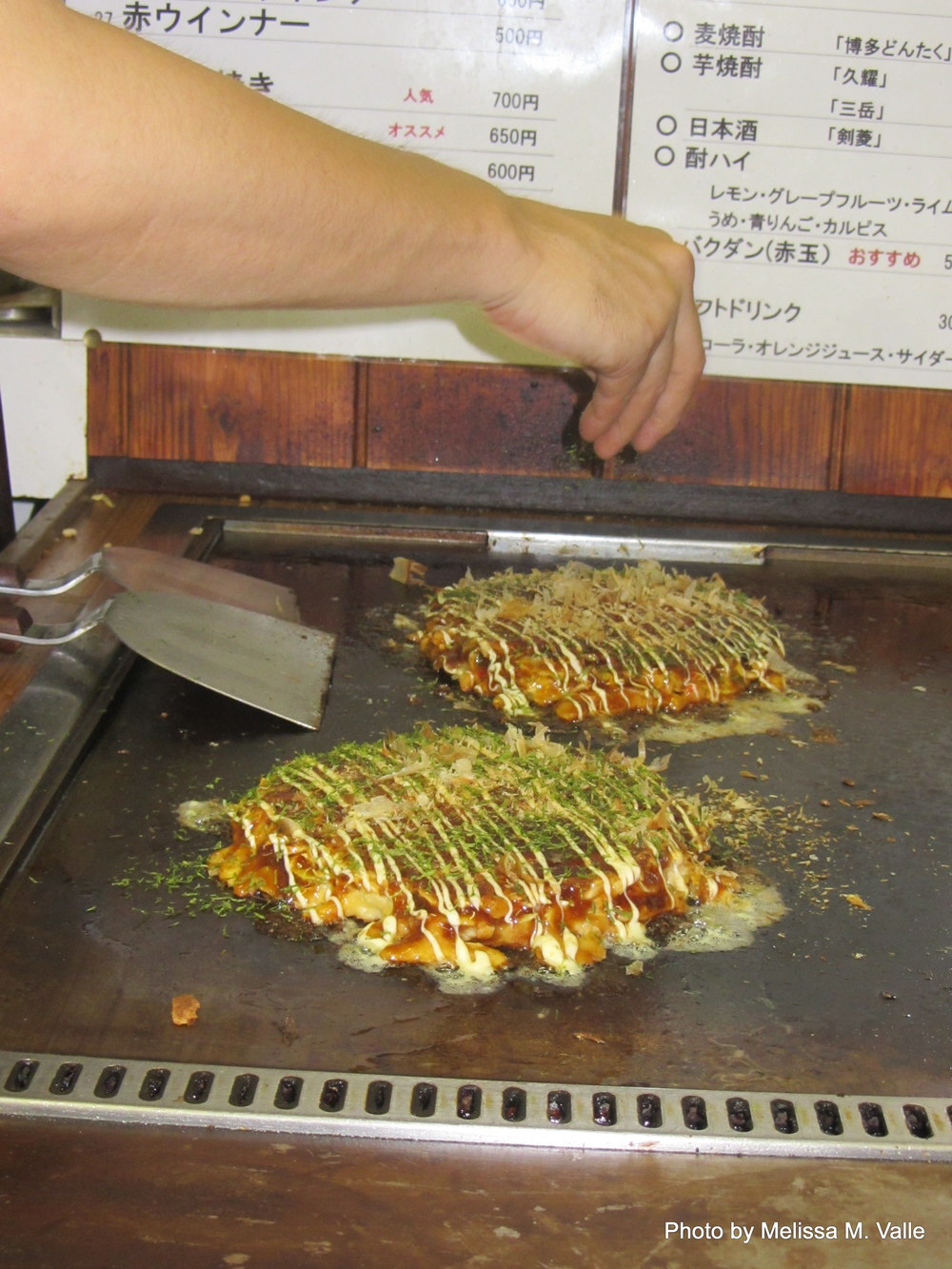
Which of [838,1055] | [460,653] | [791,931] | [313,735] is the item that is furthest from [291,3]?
[838,1055]

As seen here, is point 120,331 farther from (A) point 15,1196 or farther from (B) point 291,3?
(A) point 15,1196

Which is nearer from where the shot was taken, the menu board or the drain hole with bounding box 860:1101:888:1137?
the drain hole with bounding box 860:1101:888:1137

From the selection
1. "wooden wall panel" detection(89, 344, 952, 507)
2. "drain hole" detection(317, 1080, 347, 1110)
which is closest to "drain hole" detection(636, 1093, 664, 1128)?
"drain hole" detection(317, 1080, 347, 1110)

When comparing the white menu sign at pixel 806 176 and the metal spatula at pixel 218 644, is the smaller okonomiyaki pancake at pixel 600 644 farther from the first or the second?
the white menu sign at pixel 806 176

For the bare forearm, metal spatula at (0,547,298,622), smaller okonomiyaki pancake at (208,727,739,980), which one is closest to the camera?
the bare forearm

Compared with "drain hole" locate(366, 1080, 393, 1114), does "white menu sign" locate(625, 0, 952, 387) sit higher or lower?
higher

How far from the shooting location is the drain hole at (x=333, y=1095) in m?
1.15

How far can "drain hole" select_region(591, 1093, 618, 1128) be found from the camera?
115 centimetres

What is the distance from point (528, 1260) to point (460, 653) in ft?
3.86

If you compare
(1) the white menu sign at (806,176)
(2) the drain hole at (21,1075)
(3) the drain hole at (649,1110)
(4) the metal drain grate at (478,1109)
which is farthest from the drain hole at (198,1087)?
(1) the white menu sign at (806,176)

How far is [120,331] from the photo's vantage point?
2680 millimetres

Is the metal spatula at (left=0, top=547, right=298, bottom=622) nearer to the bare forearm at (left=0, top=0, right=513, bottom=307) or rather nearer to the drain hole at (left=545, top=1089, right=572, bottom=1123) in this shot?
the bare forearm at (left=0, top=0, right=513, bottom=307)

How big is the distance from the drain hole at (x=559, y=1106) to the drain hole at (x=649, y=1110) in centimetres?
6

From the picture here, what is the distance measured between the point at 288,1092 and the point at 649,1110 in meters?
0.30
